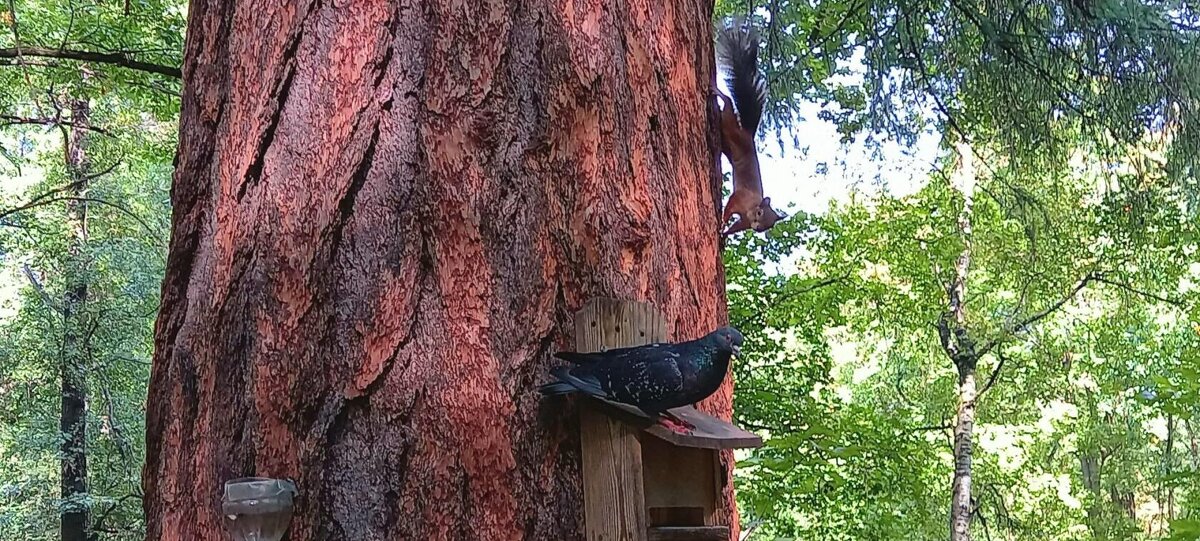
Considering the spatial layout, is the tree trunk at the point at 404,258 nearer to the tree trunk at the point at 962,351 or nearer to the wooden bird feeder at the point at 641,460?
the wooden bird feeder at the point at 641,460

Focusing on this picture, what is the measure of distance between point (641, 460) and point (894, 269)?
715 centimetres

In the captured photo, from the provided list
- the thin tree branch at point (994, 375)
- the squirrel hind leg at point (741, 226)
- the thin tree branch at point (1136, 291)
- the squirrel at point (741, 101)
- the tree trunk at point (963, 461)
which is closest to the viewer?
the squirrel at point (741, 101)

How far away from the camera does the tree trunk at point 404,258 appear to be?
116 cm

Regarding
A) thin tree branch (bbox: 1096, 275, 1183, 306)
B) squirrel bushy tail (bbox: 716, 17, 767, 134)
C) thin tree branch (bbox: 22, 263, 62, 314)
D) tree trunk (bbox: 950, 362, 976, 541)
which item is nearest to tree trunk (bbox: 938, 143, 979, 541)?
tree trunk (bbox: 950, 362, 976, 541)

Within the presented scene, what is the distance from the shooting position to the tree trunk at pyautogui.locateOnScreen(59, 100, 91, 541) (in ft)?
24.5

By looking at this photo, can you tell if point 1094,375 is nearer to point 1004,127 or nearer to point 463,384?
point 1004,127

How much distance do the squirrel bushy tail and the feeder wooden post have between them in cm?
73

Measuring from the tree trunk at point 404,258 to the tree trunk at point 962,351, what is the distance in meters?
7.37

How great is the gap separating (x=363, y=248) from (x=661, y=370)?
423 mm

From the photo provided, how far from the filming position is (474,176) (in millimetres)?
1243

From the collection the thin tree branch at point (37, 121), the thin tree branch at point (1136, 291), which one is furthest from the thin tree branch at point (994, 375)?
the thin tree branch at point (37, 121)

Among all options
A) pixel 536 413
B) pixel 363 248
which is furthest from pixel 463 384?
pixel 363 248

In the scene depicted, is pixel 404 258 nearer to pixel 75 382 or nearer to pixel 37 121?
pixel 37 121

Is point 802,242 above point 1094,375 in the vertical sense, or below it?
above
